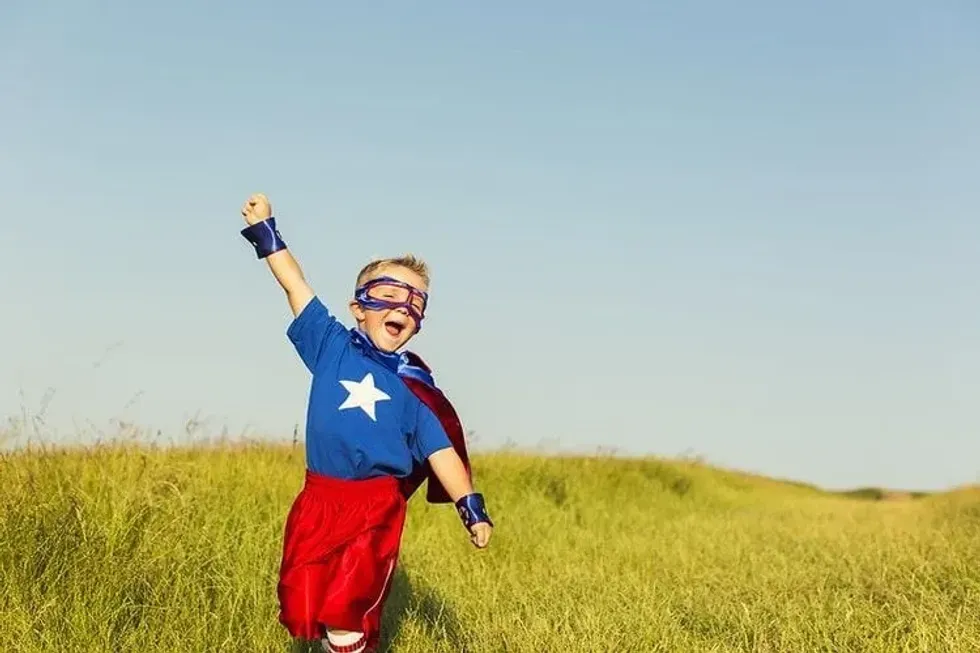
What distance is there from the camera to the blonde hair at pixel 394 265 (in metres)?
4.16

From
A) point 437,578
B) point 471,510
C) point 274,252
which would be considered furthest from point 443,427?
point 437,578

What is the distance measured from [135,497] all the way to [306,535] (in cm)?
258

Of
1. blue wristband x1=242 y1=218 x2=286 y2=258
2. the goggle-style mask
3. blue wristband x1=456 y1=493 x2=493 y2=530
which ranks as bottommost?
blue wristband x1=456 y1=493 x2=493 y2=530

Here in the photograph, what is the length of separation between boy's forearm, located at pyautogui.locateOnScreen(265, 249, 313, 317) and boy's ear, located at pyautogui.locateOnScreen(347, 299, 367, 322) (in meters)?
0.16

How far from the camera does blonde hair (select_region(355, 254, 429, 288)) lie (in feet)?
13.6

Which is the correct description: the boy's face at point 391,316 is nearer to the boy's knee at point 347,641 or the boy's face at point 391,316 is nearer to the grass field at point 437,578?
the boy's knee at point 347,641

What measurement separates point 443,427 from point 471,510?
41cm

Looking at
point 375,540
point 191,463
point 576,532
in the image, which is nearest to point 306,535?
point 375,540

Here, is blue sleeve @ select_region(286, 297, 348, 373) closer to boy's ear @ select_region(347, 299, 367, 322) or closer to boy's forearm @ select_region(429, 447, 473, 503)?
boy's ear @ select_region(347, 299, 367, 322)

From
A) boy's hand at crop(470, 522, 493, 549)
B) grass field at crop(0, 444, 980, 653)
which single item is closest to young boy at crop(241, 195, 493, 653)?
boy's hand at crop(470, 522, 493, 549)

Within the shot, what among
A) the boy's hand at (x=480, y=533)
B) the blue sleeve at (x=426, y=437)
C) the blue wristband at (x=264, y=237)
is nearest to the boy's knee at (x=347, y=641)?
the boy's hand at (x=480, y=533)

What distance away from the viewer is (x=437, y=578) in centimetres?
677

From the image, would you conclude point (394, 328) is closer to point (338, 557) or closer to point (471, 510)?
point (471, 510)

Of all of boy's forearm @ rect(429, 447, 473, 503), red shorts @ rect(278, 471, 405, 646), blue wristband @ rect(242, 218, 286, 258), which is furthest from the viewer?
blue wristband @ rect(242, 218, 286, 258)
